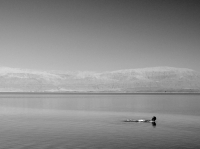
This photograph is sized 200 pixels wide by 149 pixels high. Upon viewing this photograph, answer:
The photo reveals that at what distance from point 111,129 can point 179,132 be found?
8.57m

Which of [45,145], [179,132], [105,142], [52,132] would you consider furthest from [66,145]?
[179,132]

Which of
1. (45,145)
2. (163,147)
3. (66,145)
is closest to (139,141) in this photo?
(163,147)

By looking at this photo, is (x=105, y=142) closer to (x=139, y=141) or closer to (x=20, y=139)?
(x=139, y=141)

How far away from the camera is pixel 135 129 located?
119 ft

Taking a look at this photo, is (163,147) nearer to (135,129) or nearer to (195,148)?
(195,148)

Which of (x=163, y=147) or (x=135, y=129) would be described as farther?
(x=135, y=129)

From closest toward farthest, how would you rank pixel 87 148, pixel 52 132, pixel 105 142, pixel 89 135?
1. pixel 87 148
2. pixel 105 142
3. pixel 89 135
4. pixel 52 132

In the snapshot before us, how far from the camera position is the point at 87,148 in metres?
25.0

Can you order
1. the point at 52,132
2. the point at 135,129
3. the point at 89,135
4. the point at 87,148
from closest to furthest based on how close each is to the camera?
the point at 87,148 → the point at 89,135 → the point at 52,132 → the point at 135,129

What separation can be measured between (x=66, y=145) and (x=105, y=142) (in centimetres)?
410

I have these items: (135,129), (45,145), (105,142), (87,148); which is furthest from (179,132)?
(45,145)

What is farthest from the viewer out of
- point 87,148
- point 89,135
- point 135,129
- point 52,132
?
point 135,129

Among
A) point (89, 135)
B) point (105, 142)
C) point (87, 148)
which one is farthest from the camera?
point (89, 135)

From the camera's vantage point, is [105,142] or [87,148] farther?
[105,142]
